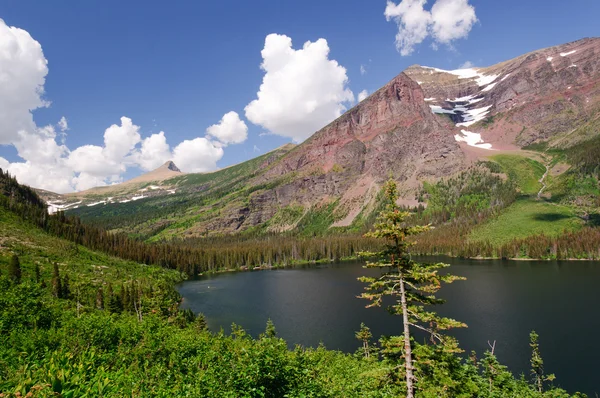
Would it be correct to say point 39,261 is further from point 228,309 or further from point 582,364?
point 582,364

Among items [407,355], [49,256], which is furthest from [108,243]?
[407,355]

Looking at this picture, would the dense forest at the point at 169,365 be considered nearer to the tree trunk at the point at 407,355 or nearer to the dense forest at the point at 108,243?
the tree trunk at the point at 407,355

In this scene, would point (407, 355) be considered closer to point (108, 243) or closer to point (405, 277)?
point (405, 277)

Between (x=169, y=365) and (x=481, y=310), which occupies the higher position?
(x=169, y=365)

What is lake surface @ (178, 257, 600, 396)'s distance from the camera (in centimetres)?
5516

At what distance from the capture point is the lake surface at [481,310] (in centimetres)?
5516

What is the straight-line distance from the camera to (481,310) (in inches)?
3145

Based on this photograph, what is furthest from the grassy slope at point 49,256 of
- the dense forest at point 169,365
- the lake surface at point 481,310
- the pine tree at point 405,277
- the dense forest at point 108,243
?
the pine tree at point 405,277

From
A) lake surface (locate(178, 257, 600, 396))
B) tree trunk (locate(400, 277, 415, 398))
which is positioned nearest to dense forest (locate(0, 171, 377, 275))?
lake surface (locate(178, 257, 600, 396))

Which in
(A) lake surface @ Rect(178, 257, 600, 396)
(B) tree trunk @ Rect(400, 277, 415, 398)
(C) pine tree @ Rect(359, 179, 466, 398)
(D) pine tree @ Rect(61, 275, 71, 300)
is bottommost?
(A) lake surface @ Rect(178, 257, 600, 396)

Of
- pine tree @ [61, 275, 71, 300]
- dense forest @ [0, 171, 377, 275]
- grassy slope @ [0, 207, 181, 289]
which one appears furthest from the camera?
dense forest @ [0, 171, 377, 275]

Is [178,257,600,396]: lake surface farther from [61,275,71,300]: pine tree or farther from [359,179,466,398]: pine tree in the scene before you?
[359,179,466,398]: pine tree

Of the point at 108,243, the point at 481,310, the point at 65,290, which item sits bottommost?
the point at 481,310

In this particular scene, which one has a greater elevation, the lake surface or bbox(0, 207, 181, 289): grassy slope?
bbox(0, 207, 181, 289): grassy slope
